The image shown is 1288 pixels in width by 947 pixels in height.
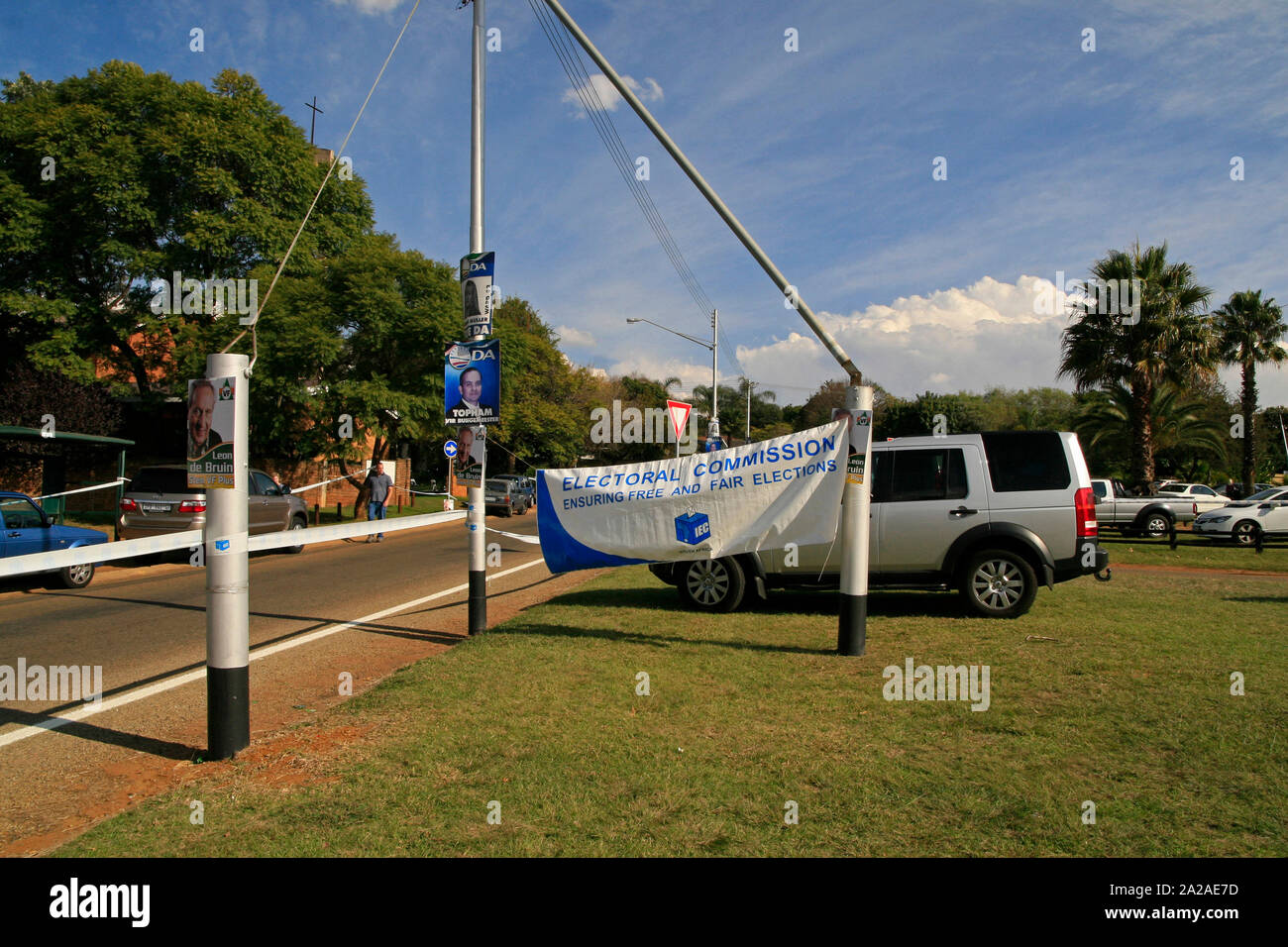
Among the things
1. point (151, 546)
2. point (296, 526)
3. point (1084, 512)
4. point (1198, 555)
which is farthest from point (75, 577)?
point (1198, 555)

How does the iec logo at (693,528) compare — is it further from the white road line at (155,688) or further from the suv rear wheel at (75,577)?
the suv rear wheel at (75,577)

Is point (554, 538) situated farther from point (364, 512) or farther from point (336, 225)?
point (336, 225)

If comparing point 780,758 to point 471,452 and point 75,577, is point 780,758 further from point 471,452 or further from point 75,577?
point 75,577

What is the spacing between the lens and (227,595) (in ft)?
15.5

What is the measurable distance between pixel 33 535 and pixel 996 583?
511 inches

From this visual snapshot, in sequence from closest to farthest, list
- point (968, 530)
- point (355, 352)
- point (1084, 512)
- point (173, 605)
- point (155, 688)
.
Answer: point (155, 688)
point (1084, 512)
point (968, 530)
point (173, 605)
point (355, 352)

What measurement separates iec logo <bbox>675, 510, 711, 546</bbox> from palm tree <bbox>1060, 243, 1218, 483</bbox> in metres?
23.8

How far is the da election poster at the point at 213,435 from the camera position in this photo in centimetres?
470

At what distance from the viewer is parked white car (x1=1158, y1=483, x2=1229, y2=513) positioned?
2542 cm

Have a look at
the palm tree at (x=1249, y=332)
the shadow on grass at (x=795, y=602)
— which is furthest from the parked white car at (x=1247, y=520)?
the shadow on grass at (x=795, y=602)

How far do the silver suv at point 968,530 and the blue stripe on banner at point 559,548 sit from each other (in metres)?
1.30

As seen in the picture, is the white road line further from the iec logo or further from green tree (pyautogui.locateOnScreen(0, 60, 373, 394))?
green tree (pyautogui.locateOnScreen(0, 60, 373, 394))

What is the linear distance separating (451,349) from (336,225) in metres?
26.6
